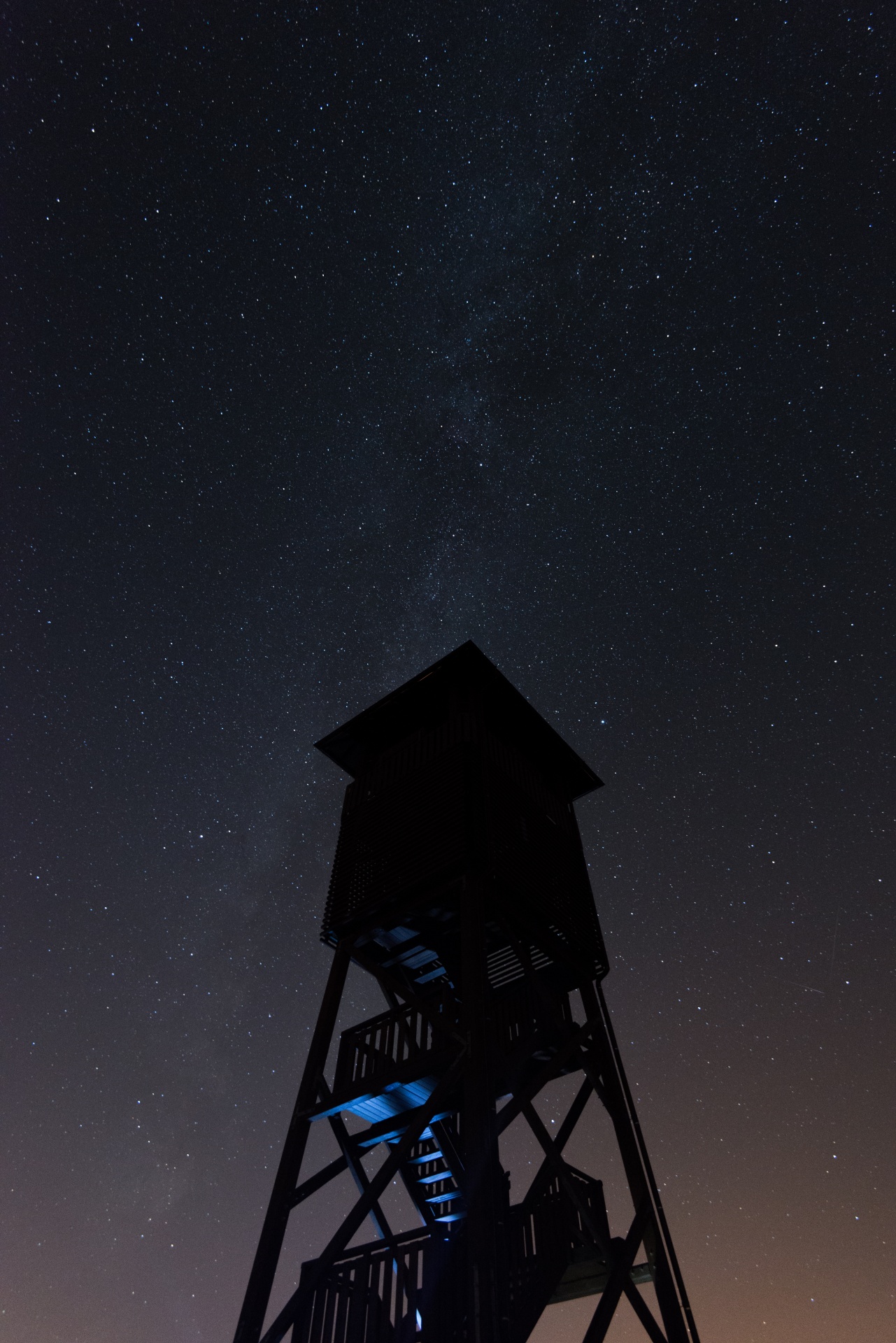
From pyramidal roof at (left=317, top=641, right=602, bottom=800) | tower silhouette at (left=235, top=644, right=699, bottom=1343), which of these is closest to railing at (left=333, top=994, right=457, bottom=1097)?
tower silhouette at (left=235, top=644, right=699, bottom=1343)

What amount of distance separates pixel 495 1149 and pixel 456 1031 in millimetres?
1266

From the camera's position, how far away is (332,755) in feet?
51.8

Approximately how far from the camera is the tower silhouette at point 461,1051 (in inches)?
360

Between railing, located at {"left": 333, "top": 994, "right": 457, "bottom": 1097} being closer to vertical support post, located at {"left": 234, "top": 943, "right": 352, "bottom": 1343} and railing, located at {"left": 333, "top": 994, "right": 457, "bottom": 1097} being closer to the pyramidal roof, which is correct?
vertical support post, located at {"left": 234, "top": 943, "right": 352, "bottom": 1343}

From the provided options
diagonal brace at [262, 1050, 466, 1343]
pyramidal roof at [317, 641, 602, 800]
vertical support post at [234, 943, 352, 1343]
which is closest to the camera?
diagonal brace at [262, 1050, 466, 1343]

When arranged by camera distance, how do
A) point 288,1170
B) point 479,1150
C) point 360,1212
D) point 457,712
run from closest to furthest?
1. point 479,1150
2. point 360,1212
3. point 288,1170
4. point 457,712

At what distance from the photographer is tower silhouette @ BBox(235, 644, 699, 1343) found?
30.0ft

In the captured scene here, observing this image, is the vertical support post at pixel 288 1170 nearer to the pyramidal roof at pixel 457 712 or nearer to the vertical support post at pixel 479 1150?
the vertical support post at pixel 479 1150

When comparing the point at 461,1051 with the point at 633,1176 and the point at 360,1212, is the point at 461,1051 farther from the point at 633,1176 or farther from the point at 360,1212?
the point at 633,1176

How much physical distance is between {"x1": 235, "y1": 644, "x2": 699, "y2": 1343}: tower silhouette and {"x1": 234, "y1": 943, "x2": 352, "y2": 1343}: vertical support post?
0.02m

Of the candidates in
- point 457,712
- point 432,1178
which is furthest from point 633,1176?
point 457,712

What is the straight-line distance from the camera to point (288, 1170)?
1032 centimetres

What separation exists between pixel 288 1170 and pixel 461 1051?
2.79 m

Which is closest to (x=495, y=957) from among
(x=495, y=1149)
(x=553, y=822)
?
(x=553, y=822)
